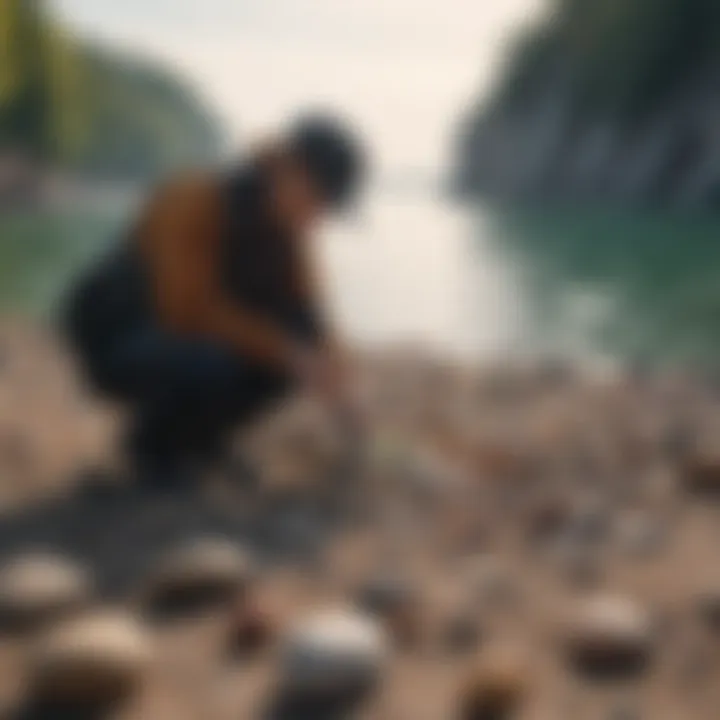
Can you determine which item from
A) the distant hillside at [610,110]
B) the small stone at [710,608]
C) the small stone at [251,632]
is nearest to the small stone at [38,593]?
the small stone at [251,632]

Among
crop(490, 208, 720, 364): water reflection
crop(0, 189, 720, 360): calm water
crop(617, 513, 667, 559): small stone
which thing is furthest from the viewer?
crop(490, 208, 720, 364): water reflection

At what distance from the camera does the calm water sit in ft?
16.0

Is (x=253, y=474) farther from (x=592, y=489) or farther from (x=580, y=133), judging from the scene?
(x=580, y=133)

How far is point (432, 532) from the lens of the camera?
204cm

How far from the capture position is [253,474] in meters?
2.31

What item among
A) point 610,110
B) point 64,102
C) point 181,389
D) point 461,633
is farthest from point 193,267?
point 610,110

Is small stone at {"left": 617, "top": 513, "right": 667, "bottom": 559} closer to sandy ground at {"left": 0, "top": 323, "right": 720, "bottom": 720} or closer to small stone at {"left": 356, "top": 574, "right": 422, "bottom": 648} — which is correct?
→ sandy ground at {"left": 0, "top": 323, "right": 720, "bottom": 720}

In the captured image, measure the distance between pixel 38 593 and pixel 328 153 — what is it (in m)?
0.75

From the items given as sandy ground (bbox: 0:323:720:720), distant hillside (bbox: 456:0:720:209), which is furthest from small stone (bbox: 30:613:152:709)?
distant hillside (bbox: 456:0:720:209)

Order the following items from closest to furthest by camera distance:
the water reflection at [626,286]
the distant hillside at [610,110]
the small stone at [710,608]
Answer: the small stone at [710,608], the water reflection at [626,286], the distant hillside at [610,110]

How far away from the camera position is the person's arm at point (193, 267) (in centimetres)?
196

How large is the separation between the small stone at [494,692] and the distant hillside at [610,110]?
59.7 feet

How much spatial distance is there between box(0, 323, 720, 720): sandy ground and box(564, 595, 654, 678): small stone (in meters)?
0.02

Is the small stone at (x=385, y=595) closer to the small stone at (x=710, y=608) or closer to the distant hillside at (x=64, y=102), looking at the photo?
the small stone at (x=710, y=608)
